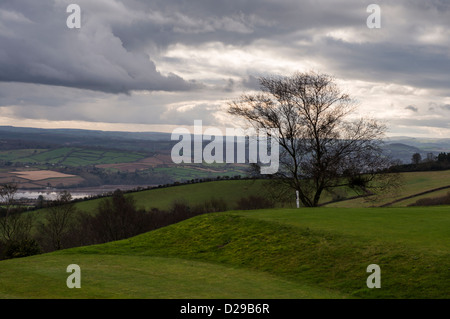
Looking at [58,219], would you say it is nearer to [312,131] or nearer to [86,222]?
[86,222]

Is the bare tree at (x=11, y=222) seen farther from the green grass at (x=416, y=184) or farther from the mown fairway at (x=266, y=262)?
the green grass at (x=416, y=184)

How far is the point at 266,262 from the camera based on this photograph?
63.9 feet

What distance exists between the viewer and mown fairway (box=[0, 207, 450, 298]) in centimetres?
1433

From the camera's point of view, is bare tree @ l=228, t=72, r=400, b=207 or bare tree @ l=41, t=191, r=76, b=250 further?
bare tree @ l=41, t=191, r=76, b=250

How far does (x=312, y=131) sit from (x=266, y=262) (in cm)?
2317

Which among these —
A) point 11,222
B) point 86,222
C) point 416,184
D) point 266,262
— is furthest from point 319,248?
point 416,184

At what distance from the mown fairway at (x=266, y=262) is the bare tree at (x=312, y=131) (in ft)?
39.8

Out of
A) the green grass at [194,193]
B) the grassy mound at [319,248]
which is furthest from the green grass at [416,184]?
the grassy mound at [319,248]

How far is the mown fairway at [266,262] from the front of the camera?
14328 millimetres

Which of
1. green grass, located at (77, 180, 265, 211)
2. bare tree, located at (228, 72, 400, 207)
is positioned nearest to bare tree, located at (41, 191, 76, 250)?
green grass, located at (77, 180, 265, 211)

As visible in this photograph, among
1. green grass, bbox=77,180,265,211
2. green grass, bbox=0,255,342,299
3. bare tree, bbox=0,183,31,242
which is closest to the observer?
green grass, bbox=0,255,342,299

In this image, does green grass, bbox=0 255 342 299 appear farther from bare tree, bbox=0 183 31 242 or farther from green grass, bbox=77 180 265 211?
green grass, bbox=77 180 265 211

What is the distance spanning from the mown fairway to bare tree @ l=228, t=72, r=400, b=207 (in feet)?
39.8
